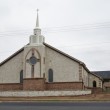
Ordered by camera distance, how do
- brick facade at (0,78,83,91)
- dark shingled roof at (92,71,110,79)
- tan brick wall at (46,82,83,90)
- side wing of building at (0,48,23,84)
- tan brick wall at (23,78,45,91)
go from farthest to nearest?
dark shingled roof at (92,71,110,79), side wing of building at (0,48,23,84), tan brick wall at (46,82,83,90), brick facade at (0,78,83,91), tan brick wall at (23,78,45,91)

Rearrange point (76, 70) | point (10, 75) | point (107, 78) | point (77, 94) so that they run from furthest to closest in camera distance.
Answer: point (107, 78) < point (10, 75) < point (76, 70) < point (77, 94)

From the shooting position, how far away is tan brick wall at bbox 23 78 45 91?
5047 cm

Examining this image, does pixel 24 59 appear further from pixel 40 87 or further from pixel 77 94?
pixel 77 94

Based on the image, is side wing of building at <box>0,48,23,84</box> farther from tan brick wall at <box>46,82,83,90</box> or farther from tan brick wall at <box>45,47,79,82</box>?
tan brick wall at <box>46,82,83,90</box>

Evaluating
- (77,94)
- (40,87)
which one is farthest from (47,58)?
(77,94)

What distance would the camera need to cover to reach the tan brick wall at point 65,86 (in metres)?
50.8

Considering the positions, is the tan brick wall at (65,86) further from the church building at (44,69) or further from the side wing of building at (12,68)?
the side wing of building at (12,68)

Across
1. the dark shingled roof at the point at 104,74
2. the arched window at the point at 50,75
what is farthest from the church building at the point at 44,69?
the dark shingled roof at the point at 104,74

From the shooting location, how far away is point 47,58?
174 ft

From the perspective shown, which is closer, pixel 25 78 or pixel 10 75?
pixel 25 78

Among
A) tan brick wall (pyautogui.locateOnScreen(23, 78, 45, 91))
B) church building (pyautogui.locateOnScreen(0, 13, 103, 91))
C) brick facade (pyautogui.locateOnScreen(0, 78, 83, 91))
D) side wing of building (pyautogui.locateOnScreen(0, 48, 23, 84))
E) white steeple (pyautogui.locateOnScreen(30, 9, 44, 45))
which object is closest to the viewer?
tan brick wall (pyautogui.locateOnScreen(23, 78, 45, 91))

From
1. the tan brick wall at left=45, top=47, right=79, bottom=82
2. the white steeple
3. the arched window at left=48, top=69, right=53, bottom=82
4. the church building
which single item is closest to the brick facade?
the church building

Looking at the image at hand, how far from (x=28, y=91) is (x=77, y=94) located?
848 cm

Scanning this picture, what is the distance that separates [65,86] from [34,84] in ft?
18.0
